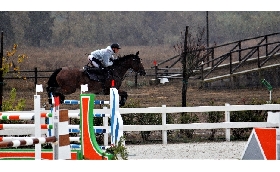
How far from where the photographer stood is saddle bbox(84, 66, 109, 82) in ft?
45.2

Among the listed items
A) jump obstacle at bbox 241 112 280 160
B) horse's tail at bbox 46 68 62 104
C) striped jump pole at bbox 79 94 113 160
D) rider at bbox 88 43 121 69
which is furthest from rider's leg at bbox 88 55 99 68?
jump obstacle at bbox 241 112 280 160

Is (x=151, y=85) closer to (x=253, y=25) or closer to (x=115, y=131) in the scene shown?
(x=253, y=25)

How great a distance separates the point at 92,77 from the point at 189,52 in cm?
197

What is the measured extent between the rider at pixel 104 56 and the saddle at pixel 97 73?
0.07 metres

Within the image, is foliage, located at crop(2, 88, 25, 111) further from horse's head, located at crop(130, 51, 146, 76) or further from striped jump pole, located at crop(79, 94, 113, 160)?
striped jump pole, located at crop(79, 94, 113, 160)

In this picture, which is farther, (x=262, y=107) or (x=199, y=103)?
(x=199, y=103)

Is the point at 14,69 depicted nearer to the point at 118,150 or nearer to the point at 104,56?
the point at 104,56

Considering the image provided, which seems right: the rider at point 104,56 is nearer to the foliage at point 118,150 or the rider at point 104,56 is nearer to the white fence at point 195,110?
the white fence at point 195,110

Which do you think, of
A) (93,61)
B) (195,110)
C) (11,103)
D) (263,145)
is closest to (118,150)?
(263,145)

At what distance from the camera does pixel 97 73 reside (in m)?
13.8

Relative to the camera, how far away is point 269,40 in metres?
15.8
